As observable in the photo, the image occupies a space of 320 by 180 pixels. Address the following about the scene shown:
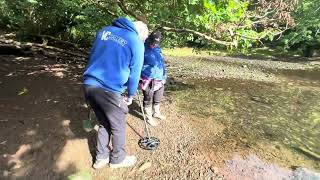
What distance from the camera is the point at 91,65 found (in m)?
5.37

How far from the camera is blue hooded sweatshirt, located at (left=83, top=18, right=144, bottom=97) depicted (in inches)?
208

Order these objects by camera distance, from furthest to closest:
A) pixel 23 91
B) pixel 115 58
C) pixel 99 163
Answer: pixel 23 91 < pixel 99 163 < pixel 115 58

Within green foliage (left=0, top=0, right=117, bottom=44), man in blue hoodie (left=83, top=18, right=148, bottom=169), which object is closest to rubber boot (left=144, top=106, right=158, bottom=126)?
→ man in blue hoodie (left=83, top=18, right=148, bottom=169)

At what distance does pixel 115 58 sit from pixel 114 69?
0.14 m

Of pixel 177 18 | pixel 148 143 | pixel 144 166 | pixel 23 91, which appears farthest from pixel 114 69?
pixel 23 91

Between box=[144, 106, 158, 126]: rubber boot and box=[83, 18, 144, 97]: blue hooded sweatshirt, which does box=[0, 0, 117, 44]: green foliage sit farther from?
box=[83, 18, 144, 97]: blue hooded sweatshirt

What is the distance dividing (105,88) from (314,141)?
4.78m

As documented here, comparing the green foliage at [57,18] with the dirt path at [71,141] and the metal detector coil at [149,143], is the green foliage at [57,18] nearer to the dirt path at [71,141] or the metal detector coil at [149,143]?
the dirt path at [71,141]

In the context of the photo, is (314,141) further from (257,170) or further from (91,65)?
(91,65)

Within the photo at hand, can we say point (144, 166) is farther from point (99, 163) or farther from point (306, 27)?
point (306, 27)

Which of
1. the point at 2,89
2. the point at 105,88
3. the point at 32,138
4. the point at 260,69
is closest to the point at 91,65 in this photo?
the point at 105,88

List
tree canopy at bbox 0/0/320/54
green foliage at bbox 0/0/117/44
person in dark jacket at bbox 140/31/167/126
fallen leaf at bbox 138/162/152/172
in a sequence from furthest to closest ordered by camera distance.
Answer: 1. green foliage at bbox 0/0/117/44
2. tree canopy at bbox 0/0/320/54
3. person in dark jacket at bbox 140/31/167/126
4. fallen leaf at bbox 138/162/152/172

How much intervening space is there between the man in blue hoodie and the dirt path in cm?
88

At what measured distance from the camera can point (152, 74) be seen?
7.39 metres
